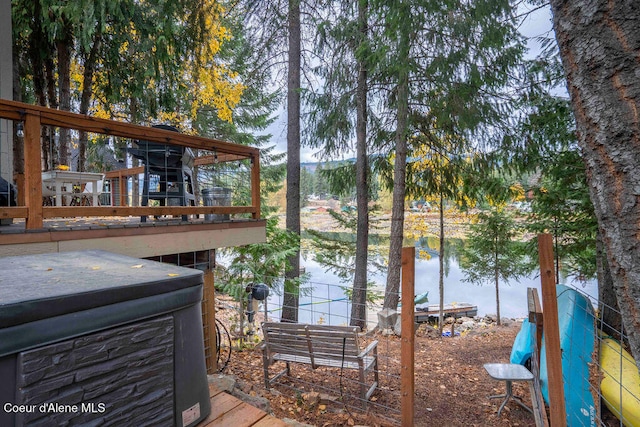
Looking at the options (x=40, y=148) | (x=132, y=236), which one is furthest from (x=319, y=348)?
(x=40, y=148)

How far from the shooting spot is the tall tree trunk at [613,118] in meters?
0.98

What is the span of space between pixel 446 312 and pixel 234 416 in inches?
479

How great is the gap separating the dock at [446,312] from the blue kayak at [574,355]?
278 inches

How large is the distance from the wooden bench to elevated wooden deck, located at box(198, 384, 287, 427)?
2121mm

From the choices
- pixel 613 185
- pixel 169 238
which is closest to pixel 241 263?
pixel 169 238

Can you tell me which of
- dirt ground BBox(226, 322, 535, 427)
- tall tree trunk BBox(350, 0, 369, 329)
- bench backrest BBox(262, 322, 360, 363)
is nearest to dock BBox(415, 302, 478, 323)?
tall tree trunk BBox(350, 0, 369, 329)

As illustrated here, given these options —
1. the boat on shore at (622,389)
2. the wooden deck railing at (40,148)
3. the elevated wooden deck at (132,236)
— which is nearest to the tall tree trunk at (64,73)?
the elevated wooden deck at (132,236)

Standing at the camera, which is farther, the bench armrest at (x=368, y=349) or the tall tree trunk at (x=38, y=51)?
the tall tree trunk at (x=38, y=51)

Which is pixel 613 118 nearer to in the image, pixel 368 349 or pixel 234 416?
pixel 234 416

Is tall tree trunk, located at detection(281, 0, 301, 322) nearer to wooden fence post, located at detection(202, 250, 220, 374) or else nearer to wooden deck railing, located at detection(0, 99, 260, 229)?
wooden fence post, located at detection(202, 250, 220, 374)

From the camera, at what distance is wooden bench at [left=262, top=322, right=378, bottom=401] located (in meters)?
3.52

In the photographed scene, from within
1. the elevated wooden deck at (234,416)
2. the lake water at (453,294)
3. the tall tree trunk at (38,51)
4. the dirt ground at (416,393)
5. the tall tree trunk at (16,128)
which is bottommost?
the lake water at (453,294)

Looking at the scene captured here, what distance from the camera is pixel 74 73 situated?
7160 mm

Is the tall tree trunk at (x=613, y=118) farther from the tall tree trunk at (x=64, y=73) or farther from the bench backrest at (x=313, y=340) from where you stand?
→ the tall tree trunk at (x=64, y=73)
